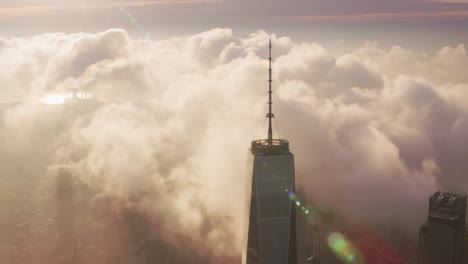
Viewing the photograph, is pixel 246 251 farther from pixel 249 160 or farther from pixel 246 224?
pixel 249 160

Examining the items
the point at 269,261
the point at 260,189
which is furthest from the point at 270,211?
the point at 269,261

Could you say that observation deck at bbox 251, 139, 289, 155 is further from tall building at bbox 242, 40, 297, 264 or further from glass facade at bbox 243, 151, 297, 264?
glass facade at bbox 243, 151, 297, 264

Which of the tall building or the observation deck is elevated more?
the observation deck

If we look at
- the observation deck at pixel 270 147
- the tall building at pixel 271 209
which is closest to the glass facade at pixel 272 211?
the tall building at pixel 271 209

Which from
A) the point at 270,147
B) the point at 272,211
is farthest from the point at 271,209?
the point at 270,147

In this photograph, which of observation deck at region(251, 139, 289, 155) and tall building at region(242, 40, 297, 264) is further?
observation deck at region(251, 139, 289, 155)

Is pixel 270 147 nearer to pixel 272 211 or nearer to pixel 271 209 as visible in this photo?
pixel 271 209

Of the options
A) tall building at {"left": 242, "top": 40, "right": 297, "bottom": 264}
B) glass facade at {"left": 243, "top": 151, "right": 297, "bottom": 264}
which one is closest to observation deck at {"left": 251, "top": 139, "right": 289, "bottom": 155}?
tall building at {"left": 242, "top": 40, "right": 297, "bottom": 264}

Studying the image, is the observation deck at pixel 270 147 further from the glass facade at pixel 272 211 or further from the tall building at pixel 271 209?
the glass facade at pixel 272 211

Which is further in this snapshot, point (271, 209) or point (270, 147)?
point (270, 147)
